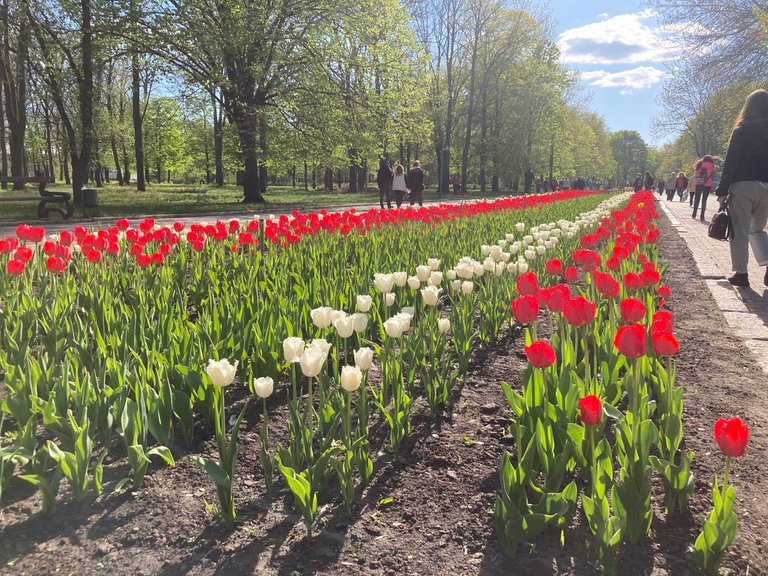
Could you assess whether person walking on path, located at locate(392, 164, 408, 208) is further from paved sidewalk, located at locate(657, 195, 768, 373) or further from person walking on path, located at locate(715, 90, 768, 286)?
person walking on path, located at locate(715, 90, 768, 286)

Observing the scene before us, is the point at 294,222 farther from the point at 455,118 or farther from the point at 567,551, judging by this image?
the point at 455,118

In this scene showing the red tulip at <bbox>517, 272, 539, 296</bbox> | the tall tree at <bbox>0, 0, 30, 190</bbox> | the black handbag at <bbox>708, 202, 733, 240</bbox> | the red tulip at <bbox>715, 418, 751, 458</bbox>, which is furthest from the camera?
the tall tree at <bbox>0, 0, 30, 190</bbox>

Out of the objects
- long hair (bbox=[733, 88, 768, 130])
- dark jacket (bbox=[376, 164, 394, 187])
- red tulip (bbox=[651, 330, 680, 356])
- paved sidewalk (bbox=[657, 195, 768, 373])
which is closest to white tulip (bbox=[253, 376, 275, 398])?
red tulip (bbox=[651, 330, 680, 356])

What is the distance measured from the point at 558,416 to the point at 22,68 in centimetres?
2655

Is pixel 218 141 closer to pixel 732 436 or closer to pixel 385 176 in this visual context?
pixel 385 176

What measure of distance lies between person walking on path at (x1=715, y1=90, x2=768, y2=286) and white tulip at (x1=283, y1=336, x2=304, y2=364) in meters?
5.58

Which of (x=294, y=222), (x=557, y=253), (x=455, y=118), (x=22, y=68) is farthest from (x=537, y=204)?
(x=455, y=118)

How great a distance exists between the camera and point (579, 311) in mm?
1969

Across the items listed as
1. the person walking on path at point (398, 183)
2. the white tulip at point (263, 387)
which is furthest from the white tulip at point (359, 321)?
the person walking on path at point (398, 183)

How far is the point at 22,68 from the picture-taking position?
2162 centimetres

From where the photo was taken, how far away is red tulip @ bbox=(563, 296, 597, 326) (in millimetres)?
1956

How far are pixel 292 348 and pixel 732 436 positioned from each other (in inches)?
49.9

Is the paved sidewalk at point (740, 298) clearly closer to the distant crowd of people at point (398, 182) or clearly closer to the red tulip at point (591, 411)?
the red tulip at point (591, 411)

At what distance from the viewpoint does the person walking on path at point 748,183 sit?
5.52 meters
